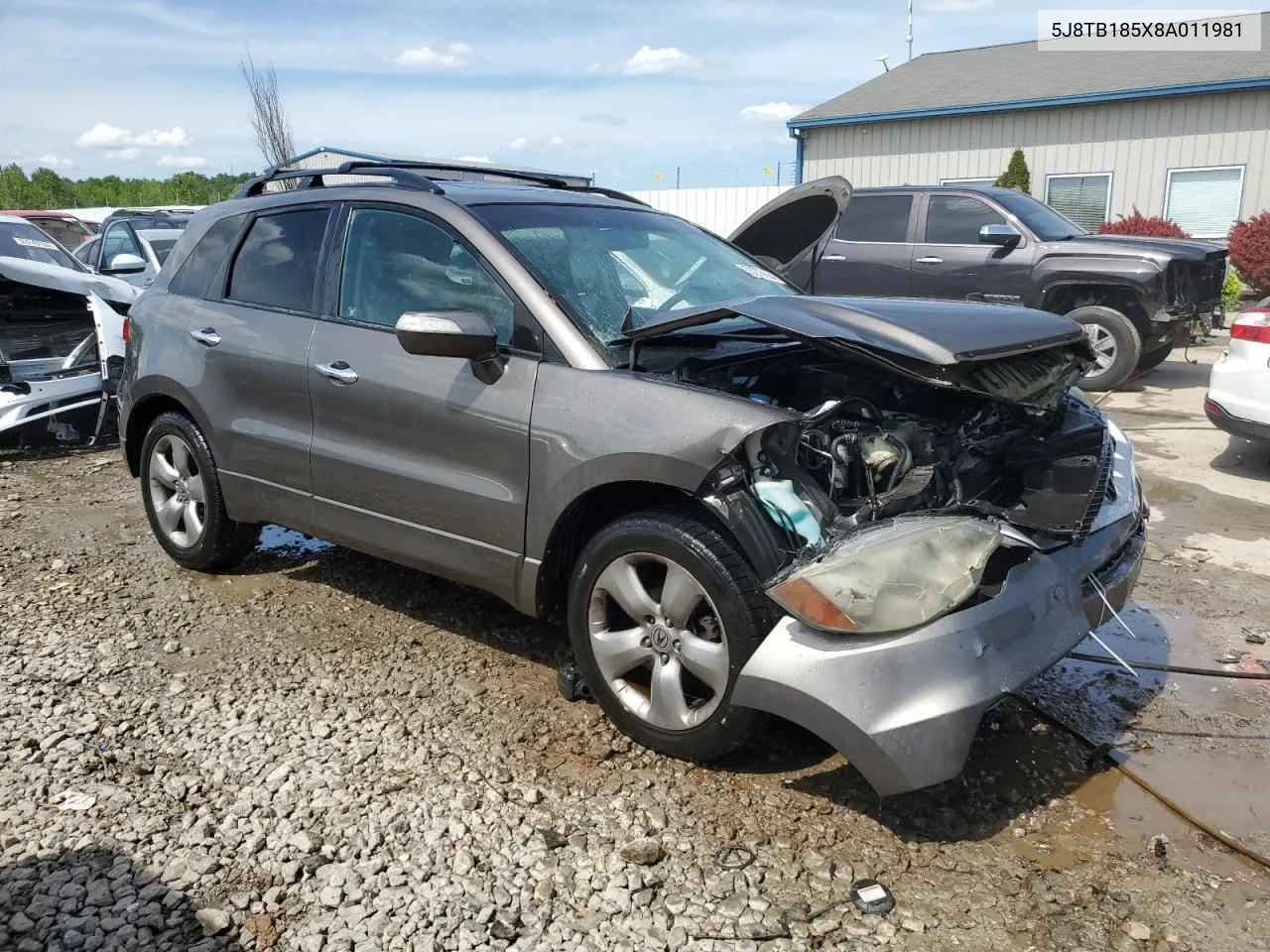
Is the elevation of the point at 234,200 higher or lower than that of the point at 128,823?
higher

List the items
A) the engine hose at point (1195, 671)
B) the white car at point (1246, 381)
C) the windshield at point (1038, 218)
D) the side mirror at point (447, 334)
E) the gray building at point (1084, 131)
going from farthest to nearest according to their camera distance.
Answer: the gray building at point (1084, 131)
the windshield at point (1038, 218)
the white car at point (1246, 381)
the engine hose at point (1195, 671)
the side mirror at point (447, 334)

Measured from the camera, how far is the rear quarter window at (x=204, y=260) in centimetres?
462

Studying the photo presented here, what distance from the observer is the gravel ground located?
244 cm

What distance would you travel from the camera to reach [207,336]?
445 cm

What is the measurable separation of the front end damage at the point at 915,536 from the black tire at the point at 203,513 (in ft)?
8.31

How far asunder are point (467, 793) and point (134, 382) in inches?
120

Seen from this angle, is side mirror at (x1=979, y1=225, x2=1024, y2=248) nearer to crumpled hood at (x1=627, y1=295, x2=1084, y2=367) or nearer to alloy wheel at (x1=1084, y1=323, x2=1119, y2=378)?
alloy wheel at (x1=1084, y1=323, x2=1119, y2=378)

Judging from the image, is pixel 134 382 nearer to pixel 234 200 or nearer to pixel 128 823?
pixel 234 200

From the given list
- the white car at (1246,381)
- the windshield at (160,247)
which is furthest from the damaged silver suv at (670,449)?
the windshield at (160,247)

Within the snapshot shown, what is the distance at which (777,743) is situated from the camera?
329 cm

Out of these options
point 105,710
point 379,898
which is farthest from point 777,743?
point 105,710

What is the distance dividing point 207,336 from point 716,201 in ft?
62.0

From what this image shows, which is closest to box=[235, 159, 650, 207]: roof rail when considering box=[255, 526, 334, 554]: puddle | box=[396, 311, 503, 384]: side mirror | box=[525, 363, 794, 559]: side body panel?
box=[396, 311, 503, 384]: side mirror

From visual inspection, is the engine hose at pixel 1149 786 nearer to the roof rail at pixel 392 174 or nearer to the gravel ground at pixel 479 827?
the gravel ground at pixel 479 827
